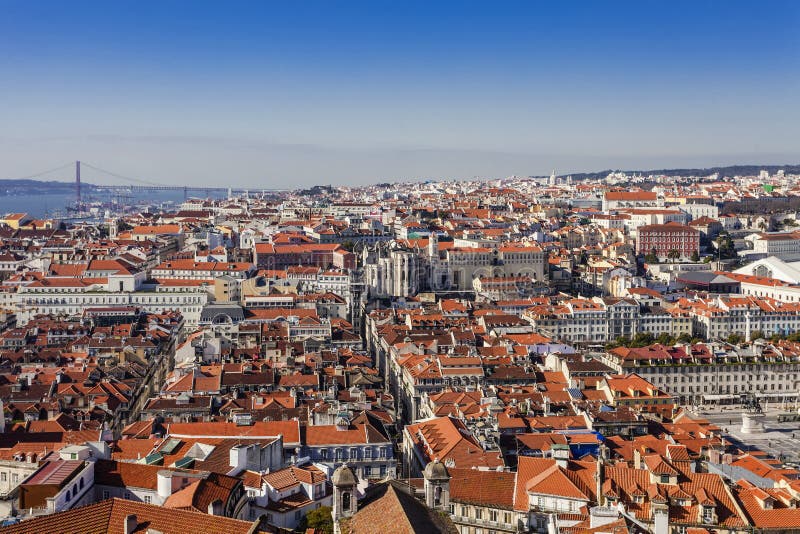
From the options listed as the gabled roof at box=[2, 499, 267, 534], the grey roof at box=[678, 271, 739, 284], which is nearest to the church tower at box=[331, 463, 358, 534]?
the gabled roof at box=[2, 499, 267, 534]

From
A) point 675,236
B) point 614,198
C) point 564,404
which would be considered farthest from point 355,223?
point 564,404

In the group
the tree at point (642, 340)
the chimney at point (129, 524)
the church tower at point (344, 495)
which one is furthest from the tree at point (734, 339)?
the chimney at point (129, 524)

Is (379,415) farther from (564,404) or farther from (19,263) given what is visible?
(19,263)

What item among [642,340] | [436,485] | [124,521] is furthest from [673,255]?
[124,521]

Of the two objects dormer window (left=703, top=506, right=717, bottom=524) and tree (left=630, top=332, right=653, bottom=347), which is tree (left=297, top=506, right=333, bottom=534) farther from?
tree (left=630, top=332, right=653, bottom=347)

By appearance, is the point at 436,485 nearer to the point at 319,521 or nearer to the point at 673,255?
the point at 319,521

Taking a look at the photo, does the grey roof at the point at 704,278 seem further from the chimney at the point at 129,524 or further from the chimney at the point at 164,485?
the chimney at the point at 129,524
